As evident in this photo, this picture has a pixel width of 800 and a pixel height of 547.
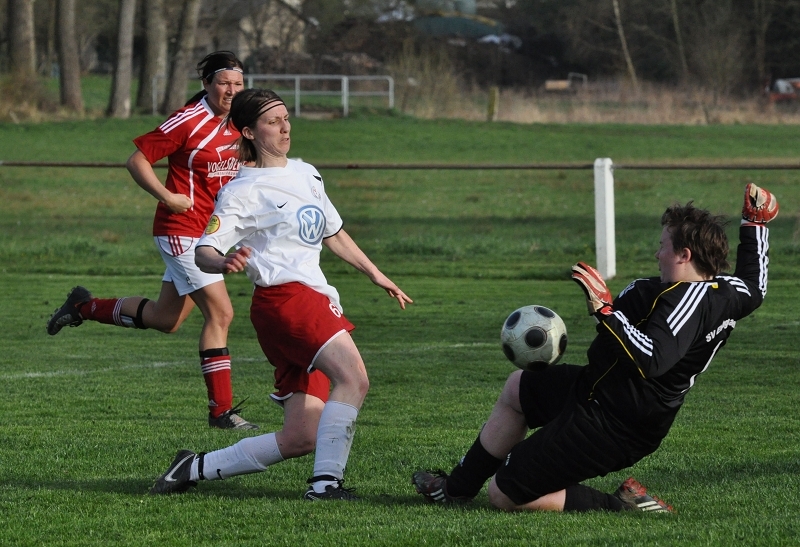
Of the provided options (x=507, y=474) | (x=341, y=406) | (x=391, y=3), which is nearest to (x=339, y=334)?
(x=341, y=406)

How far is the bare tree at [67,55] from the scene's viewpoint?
41031 mm

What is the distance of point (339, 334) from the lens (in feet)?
15.8

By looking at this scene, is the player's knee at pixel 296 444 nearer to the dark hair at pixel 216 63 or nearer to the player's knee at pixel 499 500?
the player's knee at pixel 499 500

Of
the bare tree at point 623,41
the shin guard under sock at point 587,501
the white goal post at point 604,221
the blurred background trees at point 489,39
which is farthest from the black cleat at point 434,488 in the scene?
the bare tree at point 623,41

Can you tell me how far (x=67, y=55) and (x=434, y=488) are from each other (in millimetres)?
39080

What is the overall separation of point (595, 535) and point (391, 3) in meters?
61.1

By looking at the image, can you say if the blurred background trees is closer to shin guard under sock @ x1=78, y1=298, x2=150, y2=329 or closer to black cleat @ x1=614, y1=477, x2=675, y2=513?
shin guard under sock @ x1=78, y1=298, x2=150, y2=329

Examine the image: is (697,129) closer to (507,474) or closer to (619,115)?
(619,115)

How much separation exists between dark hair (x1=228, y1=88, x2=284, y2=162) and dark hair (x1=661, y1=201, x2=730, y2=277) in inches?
66.2

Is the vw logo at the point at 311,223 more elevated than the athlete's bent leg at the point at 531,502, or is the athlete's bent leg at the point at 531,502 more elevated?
A: the vw logo at the point at 311,223

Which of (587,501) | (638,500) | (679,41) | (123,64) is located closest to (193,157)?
(587,501)

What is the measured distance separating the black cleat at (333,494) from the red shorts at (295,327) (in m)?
0.38

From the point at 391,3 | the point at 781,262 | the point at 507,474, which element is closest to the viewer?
the point at 507,474

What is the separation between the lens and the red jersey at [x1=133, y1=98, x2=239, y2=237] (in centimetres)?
712
